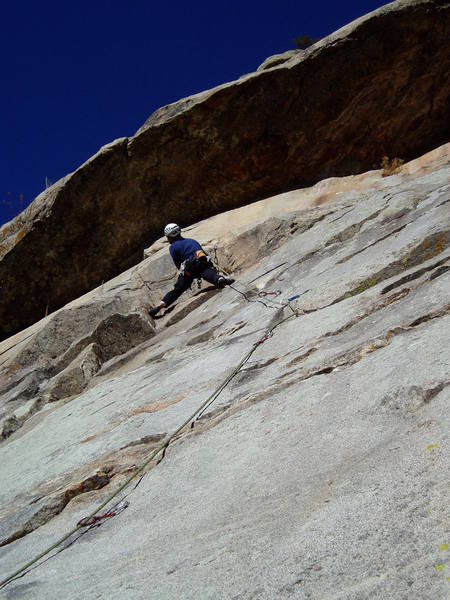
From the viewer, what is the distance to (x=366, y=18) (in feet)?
35.7

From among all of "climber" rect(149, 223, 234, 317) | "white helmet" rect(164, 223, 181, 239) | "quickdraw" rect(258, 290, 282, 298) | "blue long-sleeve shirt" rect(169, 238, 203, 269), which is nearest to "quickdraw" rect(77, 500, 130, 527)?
"quickdraw" rect(258, 290, 282, 298)

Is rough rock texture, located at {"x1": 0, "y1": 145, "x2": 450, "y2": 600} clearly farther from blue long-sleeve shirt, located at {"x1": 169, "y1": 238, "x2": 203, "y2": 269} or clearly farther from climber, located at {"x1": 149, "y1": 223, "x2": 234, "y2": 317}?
blue long-sleeve shirt, located at {"x1": 169, "y1": 238, "x2": 203, "y2": 269}

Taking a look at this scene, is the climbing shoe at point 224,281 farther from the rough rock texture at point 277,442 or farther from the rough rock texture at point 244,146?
the rough rock texture at point 244,146

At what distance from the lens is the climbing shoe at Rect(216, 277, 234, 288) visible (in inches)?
346

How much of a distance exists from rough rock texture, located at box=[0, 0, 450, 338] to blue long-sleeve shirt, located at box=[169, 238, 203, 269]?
2.95 m

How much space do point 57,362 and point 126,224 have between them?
4640 mm


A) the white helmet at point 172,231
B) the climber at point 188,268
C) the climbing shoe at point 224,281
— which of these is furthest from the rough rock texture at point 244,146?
the climbing shoe at point 224,281

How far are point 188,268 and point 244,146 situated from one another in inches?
146

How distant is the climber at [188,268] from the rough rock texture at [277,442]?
4.00 feet

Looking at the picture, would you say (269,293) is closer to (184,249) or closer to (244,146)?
(184,249)

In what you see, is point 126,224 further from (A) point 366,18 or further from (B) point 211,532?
(B) point 211,532

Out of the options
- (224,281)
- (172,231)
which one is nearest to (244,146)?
(172,231)

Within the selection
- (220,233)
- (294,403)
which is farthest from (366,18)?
(294,403)

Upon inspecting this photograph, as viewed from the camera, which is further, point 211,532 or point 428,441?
point 211,532
